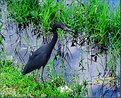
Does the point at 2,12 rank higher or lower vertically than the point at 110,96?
higher

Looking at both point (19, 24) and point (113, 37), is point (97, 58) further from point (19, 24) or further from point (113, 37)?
point (19, 24)

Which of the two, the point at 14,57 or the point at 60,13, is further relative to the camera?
the point at 60,13

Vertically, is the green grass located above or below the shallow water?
above

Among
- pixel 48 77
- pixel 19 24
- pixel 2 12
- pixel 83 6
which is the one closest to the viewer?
pixel 48 77

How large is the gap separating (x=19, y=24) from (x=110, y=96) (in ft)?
8.26

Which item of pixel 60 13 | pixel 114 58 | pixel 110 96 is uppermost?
pixel 60 13

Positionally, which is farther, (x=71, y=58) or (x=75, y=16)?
(x=75, y=16)

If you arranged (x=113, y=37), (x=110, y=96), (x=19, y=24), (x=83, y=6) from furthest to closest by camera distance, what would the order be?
(x=19, y=24), (x=83, y=6), (x=113, y=37), (x=110, y=96)

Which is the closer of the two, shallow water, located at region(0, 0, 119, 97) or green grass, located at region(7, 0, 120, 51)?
shallow water, located at region(0, 0, 119, 97)

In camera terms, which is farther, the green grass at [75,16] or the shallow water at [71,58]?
the green grass at [75,16]

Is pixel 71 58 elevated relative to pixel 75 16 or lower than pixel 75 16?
lower

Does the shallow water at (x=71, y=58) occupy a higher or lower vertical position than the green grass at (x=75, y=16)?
lower

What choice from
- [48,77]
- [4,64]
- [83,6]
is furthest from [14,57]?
[83,6]

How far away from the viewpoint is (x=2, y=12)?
26.6 ft
